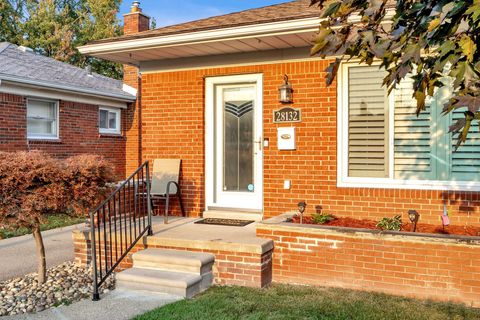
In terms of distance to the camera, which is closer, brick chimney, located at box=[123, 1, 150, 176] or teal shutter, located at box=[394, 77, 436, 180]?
teal shutter, located at box=[394, 77, 436, 180]

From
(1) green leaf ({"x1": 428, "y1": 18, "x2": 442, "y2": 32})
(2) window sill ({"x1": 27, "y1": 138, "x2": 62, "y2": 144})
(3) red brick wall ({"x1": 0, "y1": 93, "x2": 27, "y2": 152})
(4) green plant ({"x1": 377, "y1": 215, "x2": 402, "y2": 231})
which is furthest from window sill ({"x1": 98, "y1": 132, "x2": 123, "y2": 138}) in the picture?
(1) green leaf ({"x1": 428, "y1": 18, "x2": 442, "y2": 32})

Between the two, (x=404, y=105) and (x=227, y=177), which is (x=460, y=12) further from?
(x=227, y=177)

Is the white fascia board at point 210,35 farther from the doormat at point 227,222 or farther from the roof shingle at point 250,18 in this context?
the doormat at point 227,222

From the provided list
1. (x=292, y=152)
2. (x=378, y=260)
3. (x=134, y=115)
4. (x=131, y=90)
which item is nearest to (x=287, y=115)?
(x=292, y=152)

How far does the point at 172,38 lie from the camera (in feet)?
21.2

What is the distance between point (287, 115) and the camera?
6586mm

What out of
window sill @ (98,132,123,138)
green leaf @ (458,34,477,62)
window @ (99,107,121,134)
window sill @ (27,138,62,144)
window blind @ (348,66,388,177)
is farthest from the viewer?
window @ (99,107,121,134)

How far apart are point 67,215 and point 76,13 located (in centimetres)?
2824

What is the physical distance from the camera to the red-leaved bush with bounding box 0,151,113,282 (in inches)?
180

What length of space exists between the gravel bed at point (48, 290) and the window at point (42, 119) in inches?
279

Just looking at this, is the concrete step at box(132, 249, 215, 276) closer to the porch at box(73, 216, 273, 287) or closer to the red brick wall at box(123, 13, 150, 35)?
the porch at box(73, 216, 273, 287)

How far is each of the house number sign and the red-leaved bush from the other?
273cm

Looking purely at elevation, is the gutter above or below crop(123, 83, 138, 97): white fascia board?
below

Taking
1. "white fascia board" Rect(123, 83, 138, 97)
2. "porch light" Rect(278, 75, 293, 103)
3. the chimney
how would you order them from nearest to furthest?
"porch light" Rect(278, 75, 293, 103) < the chimney < "white fascia board" Rect(123, 83, 138, 97)
